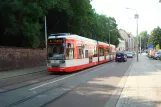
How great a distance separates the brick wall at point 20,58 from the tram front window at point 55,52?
5371mm

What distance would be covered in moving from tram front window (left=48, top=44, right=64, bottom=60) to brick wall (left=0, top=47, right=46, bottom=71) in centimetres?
537

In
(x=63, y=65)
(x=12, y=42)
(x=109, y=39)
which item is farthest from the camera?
(x=109, y=39)

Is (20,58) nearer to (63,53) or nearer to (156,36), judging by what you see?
(63,53)

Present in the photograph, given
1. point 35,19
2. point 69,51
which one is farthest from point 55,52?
point 35,19

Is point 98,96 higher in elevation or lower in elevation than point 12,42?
lower

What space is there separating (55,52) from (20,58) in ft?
26.0

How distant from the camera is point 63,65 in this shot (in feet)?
81.1

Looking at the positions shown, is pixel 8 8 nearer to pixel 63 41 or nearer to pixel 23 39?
pixel 23 39

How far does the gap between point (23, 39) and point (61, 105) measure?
81.8 ft

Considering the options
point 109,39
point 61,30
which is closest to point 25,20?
point 61,30

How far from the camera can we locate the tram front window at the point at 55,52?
2480 centimetres

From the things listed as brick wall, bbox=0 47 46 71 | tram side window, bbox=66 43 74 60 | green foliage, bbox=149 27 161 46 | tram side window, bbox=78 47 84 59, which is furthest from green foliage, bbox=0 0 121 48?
green foliage, bbox=149 27 161 46

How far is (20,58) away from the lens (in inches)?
1258

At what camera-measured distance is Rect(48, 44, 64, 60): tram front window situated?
24.8 metres
